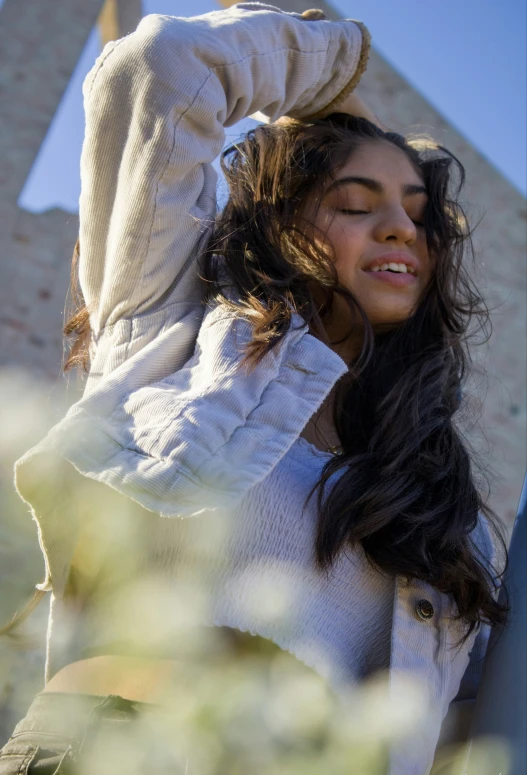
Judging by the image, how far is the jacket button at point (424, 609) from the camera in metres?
1.29

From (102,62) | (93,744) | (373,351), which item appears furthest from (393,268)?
(93,744)

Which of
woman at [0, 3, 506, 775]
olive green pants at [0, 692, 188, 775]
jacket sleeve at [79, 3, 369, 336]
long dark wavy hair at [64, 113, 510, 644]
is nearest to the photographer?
olive green pants at [0, 692, 188, 775]

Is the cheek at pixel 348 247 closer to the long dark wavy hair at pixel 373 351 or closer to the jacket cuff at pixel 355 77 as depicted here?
the long dark wavy hair at pixel 373 351

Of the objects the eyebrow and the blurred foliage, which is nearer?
the blurred foliage

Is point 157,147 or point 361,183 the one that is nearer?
point 157,147

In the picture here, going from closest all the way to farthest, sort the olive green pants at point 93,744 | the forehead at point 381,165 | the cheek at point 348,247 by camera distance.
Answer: the olive green pants at point 93,744
the cheek at point 348,247
the forehead at point 381,165

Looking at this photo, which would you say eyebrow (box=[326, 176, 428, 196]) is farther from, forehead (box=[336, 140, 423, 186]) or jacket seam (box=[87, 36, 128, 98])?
jacket seam (box=[87, 36, 128, 98])

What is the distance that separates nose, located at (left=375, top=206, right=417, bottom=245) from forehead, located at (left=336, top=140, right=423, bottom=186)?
0.10m

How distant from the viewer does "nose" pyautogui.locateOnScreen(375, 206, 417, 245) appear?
5.47 ft

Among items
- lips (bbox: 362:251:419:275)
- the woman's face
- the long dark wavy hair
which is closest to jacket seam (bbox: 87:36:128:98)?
the long dark wavy hair

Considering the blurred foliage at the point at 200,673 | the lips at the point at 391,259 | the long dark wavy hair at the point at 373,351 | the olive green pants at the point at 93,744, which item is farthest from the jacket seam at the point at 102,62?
the olive green pants at the point at 93,744

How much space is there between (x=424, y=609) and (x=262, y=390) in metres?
0.40

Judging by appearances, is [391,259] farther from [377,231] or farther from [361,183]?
[361,183]

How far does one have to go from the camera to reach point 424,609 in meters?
1.30
